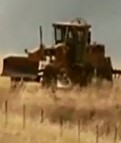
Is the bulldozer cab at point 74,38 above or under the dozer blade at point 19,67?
above

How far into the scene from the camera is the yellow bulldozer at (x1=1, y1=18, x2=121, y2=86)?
12383mm

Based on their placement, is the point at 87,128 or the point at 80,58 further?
the point at 80,58

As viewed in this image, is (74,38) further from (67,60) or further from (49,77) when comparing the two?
(49,77)

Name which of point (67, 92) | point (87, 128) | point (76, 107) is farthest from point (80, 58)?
point (87, 128)

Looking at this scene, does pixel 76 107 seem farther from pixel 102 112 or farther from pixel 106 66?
pixel 106 66

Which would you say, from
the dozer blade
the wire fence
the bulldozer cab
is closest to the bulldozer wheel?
the dozer blade

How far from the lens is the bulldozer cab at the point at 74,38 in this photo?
13.0 metres

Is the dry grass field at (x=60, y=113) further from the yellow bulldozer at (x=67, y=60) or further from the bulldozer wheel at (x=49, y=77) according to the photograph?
the yellow bulldozer at (x=67, y=60)

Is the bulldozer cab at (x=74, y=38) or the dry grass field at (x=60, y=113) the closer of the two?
the dry grass field at (x=60, y=113)

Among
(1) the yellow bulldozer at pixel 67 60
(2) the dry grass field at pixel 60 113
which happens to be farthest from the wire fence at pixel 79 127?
(1) the yellow bulldozer at pixel 67 60

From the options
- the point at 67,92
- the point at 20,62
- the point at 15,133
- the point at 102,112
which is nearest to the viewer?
the point at 15,133

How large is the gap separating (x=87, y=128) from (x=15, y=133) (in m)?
1.15

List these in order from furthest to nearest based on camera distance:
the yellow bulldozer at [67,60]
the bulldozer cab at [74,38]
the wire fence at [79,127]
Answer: the bulldozer cab at [74,38] → the yellow bulldozer at [67,60] → the wire fence at [79,127]

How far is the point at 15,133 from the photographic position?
7000 mm
